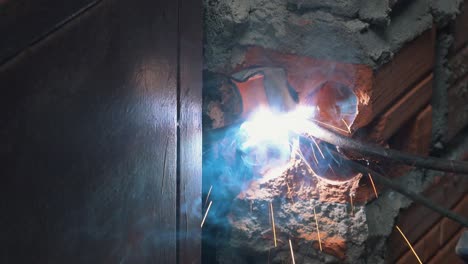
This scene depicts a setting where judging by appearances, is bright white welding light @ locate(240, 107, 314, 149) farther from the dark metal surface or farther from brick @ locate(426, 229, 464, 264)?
brick @ locate(426, 229, 464, 264)

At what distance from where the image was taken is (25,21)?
2.99ft

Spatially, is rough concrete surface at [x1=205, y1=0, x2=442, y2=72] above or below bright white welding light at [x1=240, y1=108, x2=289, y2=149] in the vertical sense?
above

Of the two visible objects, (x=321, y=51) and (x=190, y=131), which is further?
(x=321, y=51)

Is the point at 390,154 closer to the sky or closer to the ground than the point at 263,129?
closer to the ground

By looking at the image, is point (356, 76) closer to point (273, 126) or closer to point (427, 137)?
point (273, 126)

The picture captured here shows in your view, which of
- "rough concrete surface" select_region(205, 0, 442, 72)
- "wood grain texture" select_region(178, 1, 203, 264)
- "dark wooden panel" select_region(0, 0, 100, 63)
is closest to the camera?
"dark wooden panel" select_region(0, 0, 100, 63)

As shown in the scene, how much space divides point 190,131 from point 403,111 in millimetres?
646

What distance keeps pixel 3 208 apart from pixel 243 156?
Result: 2.96 feet

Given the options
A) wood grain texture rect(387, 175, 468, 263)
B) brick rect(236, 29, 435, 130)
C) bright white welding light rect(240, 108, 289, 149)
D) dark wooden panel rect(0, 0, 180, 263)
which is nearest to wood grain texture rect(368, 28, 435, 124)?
brick rect(236, 29, 435, 130)

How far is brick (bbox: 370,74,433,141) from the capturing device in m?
1.70

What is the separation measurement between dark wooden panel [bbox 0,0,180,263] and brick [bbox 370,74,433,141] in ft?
2.02

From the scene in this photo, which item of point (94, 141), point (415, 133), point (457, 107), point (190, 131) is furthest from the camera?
point (457, 107)

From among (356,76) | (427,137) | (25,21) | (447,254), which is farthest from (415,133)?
(25,21)

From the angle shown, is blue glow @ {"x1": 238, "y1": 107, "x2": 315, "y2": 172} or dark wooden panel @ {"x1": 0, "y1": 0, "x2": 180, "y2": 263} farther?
blue glow @ {"x1": 238, "y1": 107, "x2": 315, "y2": 172}
